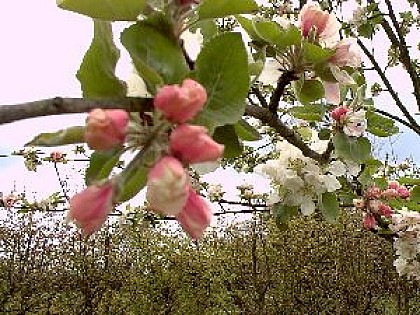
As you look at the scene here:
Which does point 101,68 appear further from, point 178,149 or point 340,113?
point 340,113

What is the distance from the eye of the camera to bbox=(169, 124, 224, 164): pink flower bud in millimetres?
629

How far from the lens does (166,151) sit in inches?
26.2

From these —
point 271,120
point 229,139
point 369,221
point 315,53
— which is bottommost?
point 229,139

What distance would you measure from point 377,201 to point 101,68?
1.95 m

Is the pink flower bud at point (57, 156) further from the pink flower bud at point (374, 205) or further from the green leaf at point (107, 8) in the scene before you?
the green leaf at point (107, 8)

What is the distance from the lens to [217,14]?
2.81 ft

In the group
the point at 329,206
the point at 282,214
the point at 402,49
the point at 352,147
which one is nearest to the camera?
the point at 352,147

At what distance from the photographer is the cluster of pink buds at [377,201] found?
7.98ft

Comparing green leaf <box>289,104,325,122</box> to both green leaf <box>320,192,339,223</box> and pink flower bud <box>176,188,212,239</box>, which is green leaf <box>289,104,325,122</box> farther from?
pink flower bud <box>176,188,212,239</box>

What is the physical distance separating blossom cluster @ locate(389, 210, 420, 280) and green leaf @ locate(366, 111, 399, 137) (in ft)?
2.83

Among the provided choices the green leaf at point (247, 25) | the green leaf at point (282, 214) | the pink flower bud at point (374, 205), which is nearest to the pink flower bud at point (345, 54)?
the green leaf at point (247, 25)

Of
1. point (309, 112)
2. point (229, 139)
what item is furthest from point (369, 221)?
point (229, 139)

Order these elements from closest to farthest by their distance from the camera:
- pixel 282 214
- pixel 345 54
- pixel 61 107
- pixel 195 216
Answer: pixel 61 107 < pixel 195 216 < pixel 345 54 < pixel 282 214

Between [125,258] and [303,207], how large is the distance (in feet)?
30.5
